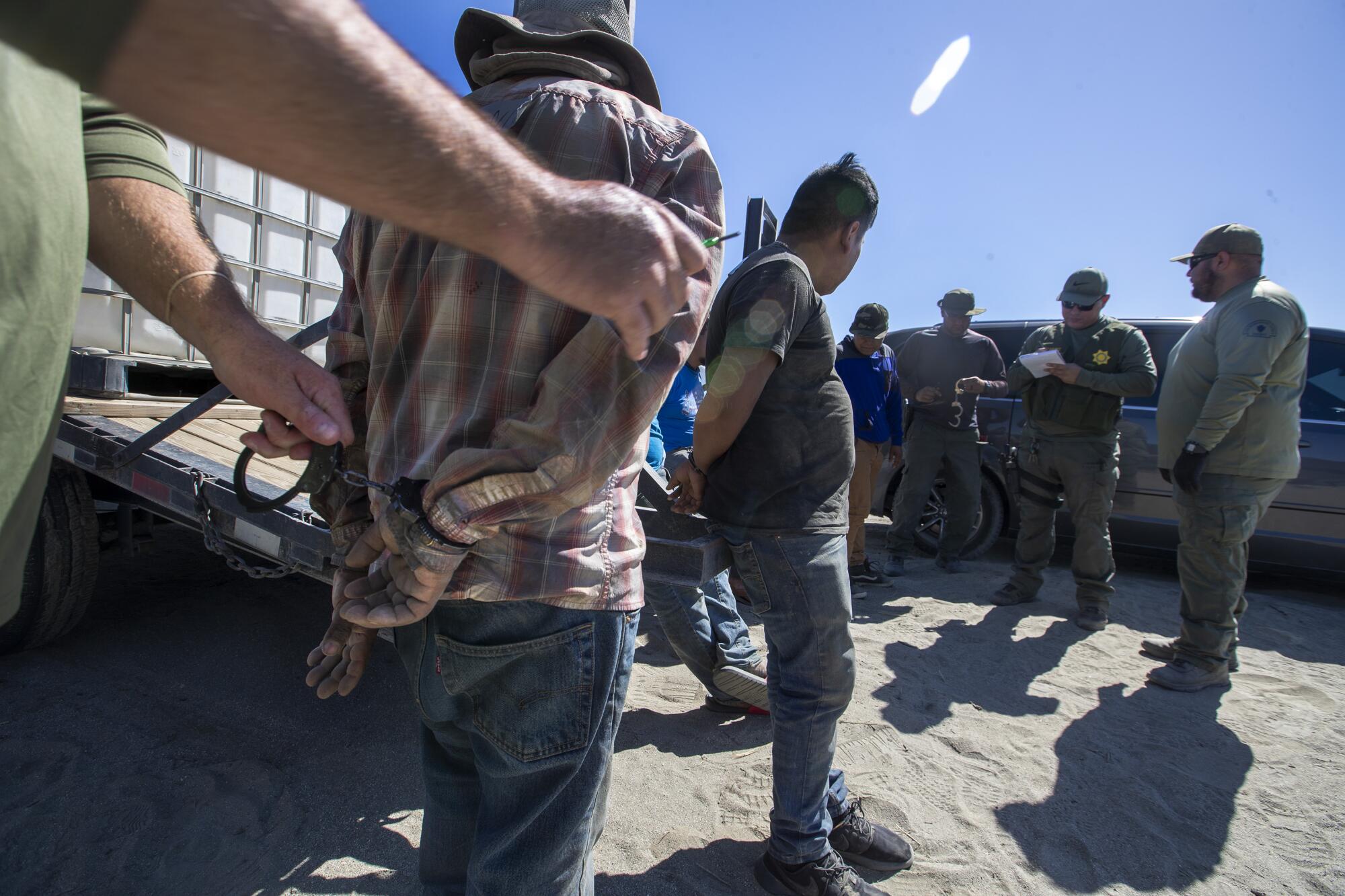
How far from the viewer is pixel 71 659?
3.13m

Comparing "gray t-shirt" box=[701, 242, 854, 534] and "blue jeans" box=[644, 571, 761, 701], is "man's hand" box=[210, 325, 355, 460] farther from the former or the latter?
"blue jeans" box=[644, 571, 761, 701]

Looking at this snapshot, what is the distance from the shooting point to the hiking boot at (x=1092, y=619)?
4.45 meters

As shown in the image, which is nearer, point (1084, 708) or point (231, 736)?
point (231, 736)

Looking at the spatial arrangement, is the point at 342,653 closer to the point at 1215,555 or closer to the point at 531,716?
the point at 531,716

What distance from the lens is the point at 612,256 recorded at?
0.75 m

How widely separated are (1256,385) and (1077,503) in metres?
1.31

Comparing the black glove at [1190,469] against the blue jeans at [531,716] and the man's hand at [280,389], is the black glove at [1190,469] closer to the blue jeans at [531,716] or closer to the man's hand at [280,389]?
the blue jeans at [531,716]

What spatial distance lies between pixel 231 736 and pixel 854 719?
244 cm

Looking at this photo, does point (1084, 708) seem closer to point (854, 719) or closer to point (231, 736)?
point (854, 719)

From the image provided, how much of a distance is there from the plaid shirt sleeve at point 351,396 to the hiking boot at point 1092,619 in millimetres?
4520

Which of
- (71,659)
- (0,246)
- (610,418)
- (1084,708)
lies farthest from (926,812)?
(71,659)

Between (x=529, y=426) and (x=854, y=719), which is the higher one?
(x=529, y=426)

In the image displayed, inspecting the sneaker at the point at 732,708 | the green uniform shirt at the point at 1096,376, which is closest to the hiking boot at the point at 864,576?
the green uniform shirt at the point at 1096,376

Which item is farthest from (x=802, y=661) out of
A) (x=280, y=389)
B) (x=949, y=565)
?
(x=949, y=565)
